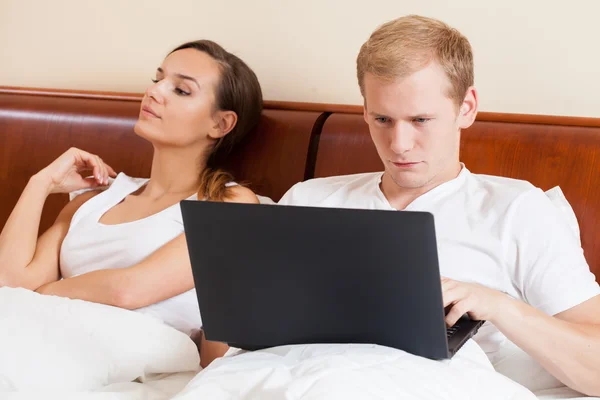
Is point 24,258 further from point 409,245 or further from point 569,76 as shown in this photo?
point 569,76

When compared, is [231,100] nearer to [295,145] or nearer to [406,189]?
[295,145]

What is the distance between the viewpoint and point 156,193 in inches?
74.7

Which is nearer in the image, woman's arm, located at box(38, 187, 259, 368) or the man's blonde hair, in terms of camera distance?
the man's blonde hair

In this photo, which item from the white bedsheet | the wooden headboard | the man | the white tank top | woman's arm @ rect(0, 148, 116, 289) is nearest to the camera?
the white bedsheet

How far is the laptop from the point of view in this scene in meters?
1.02

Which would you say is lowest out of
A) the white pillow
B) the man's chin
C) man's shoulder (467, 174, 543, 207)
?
the white pillow

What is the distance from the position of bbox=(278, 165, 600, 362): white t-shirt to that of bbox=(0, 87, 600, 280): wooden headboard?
0.53ft

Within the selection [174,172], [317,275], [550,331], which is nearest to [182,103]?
[174,172]

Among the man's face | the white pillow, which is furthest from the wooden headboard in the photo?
the white pillow

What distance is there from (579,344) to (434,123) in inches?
16.7

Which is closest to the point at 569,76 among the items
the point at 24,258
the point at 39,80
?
the point at 24,258

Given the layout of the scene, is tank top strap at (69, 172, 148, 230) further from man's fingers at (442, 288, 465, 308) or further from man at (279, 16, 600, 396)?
man's fingers at (442, 288, 465, 308)

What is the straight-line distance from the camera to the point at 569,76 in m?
1.71

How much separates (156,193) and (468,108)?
→ 0.84m
